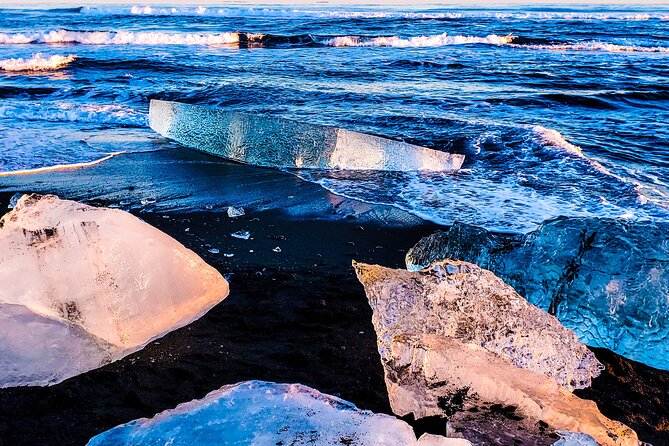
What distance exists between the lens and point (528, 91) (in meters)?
8.83

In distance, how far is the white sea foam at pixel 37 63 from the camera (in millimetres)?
11094

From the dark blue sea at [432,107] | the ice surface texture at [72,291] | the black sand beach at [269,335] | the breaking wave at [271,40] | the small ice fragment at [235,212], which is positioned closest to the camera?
the black sand beach at [269,335]

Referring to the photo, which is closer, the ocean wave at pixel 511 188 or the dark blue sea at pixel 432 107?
the ocean wave at pixel 511 188

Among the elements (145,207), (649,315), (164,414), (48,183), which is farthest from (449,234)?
(48,183)

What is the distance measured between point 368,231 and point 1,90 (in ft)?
23.5

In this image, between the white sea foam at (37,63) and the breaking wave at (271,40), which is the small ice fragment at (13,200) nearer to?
the white sea foam at (37,63)

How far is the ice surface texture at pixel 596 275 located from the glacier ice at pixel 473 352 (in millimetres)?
219

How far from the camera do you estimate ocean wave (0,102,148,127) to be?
22.6 ft

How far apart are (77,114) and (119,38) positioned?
42.8 ft

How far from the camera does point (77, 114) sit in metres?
7.05

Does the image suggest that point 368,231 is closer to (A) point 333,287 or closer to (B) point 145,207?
(A) point 333,287

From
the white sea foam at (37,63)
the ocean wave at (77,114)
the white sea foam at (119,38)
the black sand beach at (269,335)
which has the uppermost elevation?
the white sea foam at (119,38)

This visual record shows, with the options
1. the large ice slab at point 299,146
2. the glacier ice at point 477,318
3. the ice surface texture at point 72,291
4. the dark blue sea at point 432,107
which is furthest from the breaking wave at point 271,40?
the ice surface texture at point 72,291

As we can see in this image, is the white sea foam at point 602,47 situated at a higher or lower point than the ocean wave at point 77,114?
higher
